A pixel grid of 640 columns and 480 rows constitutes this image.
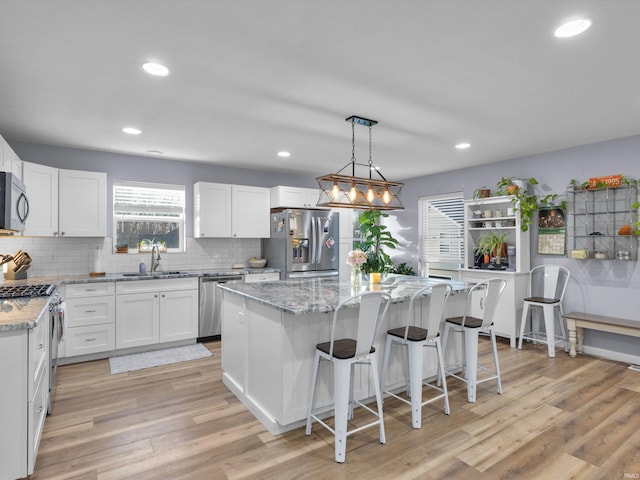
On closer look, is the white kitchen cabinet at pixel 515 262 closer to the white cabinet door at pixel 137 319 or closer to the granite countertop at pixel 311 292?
the granite countertop at pixel 311 292

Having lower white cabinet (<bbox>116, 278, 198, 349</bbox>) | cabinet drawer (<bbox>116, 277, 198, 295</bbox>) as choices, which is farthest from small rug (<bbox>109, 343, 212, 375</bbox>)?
cabinet drawer (<bbox>116, 277, 198, 295</bbox>)

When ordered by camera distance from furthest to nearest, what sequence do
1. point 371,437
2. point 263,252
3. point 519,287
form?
point 263,252 < point 519,287 < point 371,437

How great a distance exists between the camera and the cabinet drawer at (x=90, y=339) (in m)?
4.09

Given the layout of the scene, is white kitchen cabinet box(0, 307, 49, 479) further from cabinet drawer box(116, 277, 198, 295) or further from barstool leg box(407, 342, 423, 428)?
cabinet drawer box(116, 277, 198, 295)

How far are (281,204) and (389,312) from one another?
2.95 metres

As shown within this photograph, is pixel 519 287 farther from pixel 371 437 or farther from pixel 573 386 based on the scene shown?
pixel 371 437

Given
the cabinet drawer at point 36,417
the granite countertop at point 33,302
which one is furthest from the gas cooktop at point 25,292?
the cabinet drawer at point 36,417

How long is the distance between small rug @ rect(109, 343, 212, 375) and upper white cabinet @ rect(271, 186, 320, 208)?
7.57 feet

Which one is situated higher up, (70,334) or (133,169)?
(133,169)

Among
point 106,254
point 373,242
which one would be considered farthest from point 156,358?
point 373,242

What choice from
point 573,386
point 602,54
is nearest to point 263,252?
point 573,386

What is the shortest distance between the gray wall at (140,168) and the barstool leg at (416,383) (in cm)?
383

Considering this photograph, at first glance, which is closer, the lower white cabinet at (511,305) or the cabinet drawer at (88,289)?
the cabinet drawer at (88,289)

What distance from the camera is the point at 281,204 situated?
5.62 m
